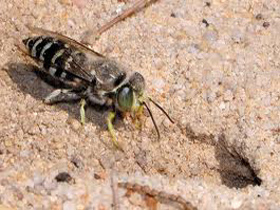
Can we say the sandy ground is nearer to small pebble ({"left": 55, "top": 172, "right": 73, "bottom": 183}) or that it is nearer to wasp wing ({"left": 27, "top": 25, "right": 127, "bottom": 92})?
small pebble ({"left": 55, "top": 172, "right": 73, "bottom": 183})

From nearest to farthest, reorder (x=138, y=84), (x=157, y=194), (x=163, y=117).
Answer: (x=157, y=194) < (x=138, y=84) < (x=163, y=117)

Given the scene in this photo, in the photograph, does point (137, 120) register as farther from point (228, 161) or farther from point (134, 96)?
point (228, 161)

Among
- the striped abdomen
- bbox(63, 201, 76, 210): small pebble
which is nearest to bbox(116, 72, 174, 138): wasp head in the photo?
the striped abdomen

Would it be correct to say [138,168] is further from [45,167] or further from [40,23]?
[40,23]

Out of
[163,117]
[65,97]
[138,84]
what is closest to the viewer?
[138,84]

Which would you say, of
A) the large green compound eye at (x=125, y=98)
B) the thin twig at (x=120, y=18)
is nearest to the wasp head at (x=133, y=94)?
the large green compound eye at (x=125, y=98)

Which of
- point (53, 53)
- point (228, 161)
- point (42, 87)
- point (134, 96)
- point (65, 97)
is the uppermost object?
point (53, 53)

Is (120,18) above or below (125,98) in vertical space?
above

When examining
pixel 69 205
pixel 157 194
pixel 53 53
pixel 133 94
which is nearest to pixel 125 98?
pixel 133 94
